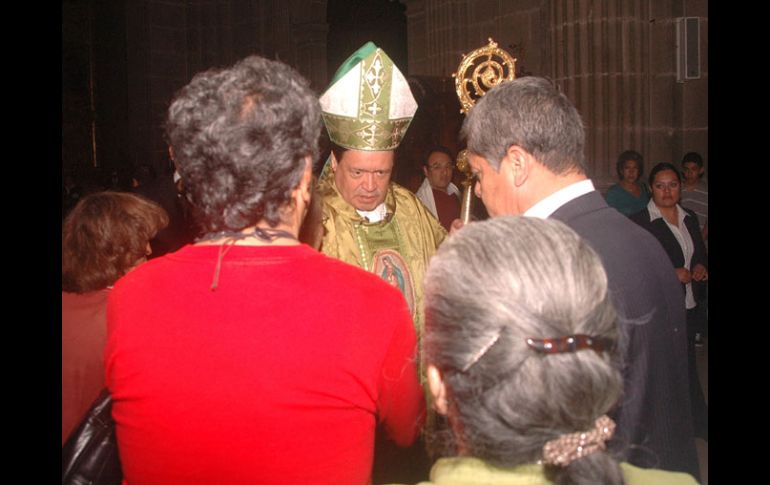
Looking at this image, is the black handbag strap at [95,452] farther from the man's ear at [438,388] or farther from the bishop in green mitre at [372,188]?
the bishop in green mitre at [372,188]

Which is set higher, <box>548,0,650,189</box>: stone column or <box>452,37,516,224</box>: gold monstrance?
<box>548,0,650,189</box>: stone column

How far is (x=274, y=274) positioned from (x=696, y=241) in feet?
15.7

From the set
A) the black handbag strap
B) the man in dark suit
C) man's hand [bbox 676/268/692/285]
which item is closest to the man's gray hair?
the man in dark suit

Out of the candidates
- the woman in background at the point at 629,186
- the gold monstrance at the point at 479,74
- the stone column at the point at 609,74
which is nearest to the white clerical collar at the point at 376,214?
the gold monstrance at the point at 479,74

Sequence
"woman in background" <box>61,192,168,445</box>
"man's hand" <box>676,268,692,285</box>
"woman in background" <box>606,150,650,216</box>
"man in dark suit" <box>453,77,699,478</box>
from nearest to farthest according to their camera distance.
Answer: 1. "man in dark suit" <box>453,77,699,478</box>
2. "woman in background" <box>61,192,168,445</box>
3. "man's hand" <box>676,268,692,285</box>
4. "woman in background" <box>606,150,650,216</box>

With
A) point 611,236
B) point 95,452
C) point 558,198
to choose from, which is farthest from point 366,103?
point 95,452

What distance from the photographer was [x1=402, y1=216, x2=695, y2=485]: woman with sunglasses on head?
1.01 meters

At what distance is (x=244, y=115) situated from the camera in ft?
4.56

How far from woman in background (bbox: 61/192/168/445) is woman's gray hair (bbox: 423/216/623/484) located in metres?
1.36

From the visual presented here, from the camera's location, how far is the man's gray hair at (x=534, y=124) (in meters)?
1.94

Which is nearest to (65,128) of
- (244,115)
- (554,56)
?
(554,56)

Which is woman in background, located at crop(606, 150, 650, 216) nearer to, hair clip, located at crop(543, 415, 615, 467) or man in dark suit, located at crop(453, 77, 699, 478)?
man in dark suit, located at crop(453, 77, 699, 478)

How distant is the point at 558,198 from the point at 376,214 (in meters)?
1.31

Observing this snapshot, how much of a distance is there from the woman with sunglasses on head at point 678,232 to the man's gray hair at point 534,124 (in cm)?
354
